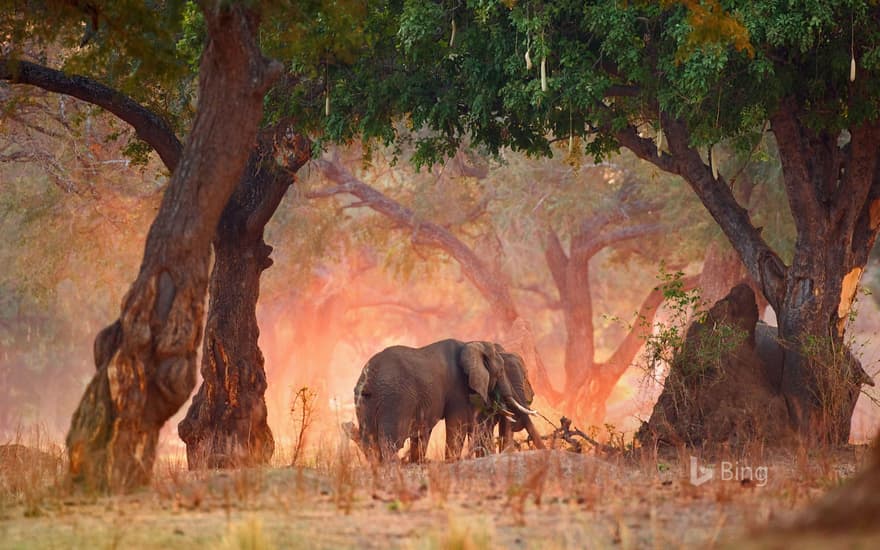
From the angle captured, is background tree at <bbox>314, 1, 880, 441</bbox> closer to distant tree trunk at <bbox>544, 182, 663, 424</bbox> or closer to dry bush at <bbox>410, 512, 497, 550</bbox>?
dry bush at <bbox>410, 512, 497, 550</bbox>

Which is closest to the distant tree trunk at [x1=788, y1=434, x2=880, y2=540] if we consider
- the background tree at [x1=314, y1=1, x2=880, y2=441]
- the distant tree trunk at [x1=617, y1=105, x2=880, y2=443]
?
the background tree at [x1=314, y1=1, x2=880, y2=441]

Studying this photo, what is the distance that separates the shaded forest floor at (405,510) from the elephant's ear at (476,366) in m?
7.20

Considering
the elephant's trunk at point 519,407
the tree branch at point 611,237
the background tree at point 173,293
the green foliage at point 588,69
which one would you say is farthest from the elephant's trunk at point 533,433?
the tree branch at point 611,237

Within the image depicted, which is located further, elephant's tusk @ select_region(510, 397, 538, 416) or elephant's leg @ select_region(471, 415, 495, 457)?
elephant's tusk @ select_region(510, 397, 538, 416)

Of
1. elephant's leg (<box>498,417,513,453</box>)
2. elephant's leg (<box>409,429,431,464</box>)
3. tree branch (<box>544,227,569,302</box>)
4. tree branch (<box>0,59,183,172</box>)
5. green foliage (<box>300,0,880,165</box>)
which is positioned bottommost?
elephant's leg (<box>409,429,431,464</box>)

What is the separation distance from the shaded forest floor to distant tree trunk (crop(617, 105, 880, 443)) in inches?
201

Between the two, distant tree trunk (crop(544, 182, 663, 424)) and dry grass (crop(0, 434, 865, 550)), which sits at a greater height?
distant tree trunk (crop(544, 182, 663, 424))

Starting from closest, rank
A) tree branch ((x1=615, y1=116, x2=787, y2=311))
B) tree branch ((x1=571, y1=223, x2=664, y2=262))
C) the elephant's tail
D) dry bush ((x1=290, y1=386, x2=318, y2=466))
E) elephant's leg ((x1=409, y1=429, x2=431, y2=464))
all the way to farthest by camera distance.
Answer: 1. dry bush ((x1=290, y1=386, x2=318, y2=466))
2. tree branch ((x1=615, y1=116, x2=787, y2=311))
3. elephant's leg ((x1=409, y1=429, x2=431, y2=464))
4. the elephant's tail
5. tree branch ((x1=571, y1=223, x2=664, y2=262))

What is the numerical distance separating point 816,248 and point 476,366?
5.32m

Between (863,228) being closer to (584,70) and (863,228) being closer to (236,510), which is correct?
(584,70)

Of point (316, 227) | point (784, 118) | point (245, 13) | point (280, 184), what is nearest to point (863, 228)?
point (784, 118)

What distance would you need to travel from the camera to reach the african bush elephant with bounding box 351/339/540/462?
53.9ft

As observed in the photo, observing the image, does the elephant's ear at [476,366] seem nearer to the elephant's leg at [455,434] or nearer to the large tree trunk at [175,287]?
the elephant's leg at [455,434]

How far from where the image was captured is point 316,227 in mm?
34250
